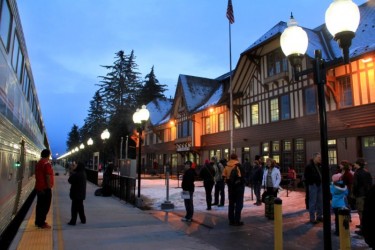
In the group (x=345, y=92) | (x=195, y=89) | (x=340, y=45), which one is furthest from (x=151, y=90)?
(x=340, y=45)

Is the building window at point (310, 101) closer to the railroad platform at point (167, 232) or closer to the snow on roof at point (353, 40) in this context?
the snow on roof at point (353, 40)

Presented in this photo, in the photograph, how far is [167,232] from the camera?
28.2ft

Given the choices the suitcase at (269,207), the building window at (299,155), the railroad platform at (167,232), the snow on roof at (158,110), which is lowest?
the railroad platform at (167,232)

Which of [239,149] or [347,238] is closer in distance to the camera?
[347,238]

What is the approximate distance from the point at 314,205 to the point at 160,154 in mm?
34538

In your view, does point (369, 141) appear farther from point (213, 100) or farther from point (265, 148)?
point (213, 100)

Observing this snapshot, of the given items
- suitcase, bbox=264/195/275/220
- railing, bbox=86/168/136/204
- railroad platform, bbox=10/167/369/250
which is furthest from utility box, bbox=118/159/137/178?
suitcase, bbox=264/195/275/220

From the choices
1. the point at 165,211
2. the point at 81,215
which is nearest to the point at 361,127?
the point at 165,211

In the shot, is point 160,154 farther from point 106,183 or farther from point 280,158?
point 106,183

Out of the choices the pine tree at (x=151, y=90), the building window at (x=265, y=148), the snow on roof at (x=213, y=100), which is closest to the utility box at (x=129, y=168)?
the building window at (x=265, y=148)

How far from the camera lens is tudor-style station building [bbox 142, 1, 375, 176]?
17.7 m

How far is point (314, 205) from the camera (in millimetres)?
9742

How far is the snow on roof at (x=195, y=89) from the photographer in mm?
35375

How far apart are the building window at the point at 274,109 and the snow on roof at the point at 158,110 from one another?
24931 mm
